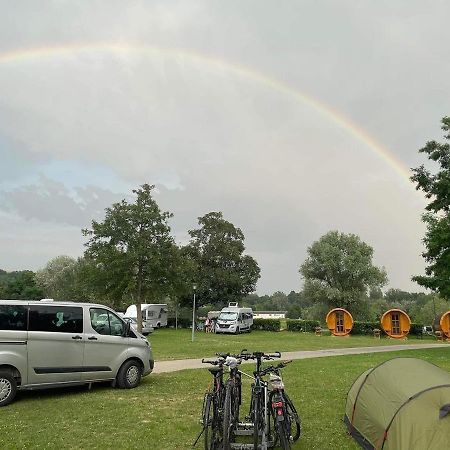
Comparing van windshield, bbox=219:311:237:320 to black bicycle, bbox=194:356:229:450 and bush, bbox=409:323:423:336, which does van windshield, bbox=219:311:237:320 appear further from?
black bicycle, bbox=194:356:229:450

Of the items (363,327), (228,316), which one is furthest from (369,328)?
(228,316)

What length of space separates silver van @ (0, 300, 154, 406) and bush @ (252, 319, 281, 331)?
36.0 m

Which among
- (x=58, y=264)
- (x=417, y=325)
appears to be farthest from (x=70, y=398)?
(x=58, y=264)

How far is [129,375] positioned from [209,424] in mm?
5453

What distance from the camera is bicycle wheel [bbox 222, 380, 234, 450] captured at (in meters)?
6.05

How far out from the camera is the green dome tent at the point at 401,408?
18.0 ft

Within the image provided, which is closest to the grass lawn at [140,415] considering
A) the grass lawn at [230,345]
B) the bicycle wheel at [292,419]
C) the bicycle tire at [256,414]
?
the bicycle wheel at [292,419]

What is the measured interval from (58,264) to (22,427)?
267ft

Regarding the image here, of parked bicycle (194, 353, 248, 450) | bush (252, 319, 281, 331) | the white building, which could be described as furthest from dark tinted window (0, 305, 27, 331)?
the white building

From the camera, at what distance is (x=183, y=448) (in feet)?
22.5

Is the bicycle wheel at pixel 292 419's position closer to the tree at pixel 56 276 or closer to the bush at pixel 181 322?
the bush at pixel 181 322

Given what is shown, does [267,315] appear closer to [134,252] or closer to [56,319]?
[134,252]

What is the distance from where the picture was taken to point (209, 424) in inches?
261

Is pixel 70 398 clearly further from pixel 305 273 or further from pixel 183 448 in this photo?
pixel 305 273
